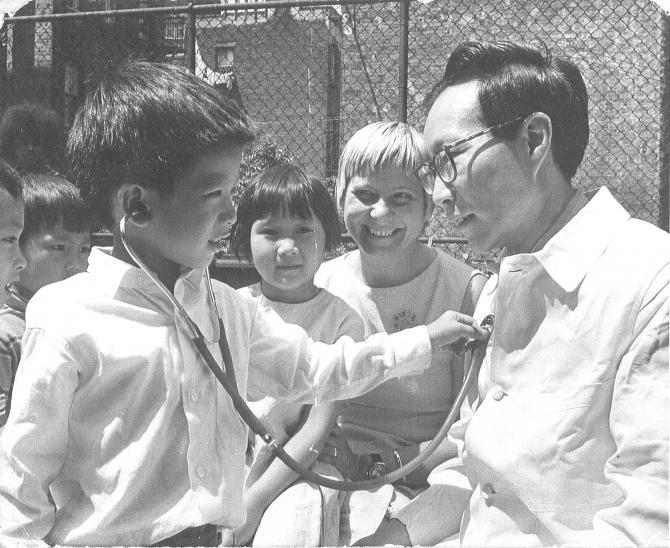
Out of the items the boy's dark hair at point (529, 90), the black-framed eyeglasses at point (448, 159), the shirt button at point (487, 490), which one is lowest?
the shirt button at point (487, 490)

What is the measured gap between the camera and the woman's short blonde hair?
2639mm

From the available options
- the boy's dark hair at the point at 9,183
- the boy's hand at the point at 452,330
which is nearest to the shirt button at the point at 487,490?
the boy's hand at the point at 452,330

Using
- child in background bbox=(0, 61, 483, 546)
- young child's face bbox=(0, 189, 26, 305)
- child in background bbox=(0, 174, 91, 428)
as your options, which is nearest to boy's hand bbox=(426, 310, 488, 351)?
child in background bbox=(0, 61, 483, 546)

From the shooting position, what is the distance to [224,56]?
16.1 metres

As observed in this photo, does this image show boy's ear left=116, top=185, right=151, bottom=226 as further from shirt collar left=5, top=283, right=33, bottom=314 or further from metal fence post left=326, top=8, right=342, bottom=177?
metal fence post left=326, top=8, right=342, bottom=177

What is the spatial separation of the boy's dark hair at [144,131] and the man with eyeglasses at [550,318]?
1.68 ft

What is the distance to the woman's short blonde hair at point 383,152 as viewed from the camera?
8.66ft

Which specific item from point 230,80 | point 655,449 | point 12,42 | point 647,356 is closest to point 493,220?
point 647,356

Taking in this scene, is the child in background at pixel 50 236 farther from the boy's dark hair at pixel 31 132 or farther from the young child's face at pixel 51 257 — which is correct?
the boy's dark hair at pixel 31 132

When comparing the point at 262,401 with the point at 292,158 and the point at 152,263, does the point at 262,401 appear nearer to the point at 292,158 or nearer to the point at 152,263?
the point at 152,263

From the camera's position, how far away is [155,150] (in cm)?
179

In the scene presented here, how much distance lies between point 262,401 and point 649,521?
1467mm

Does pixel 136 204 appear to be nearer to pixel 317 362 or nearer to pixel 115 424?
pixel 115 424

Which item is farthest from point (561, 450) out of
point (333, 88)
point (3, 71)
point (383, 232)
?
point (333, 88)
